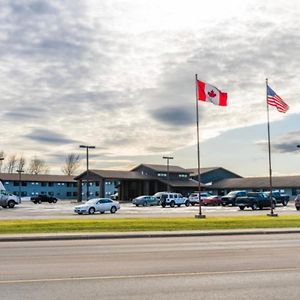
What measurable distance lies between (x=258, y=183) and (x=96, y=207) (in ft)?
193

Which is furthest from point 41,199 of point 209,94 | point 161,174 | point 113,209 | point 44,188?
point 209,94

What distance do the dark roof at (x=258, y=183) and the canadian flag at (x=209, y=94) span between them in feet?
202

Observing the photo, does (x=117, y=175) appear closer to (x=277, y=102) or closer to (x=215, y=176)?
(x=215, y=176)

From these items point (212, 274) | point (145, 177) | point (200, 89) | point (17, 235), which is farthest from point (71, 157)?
point (212, 274)

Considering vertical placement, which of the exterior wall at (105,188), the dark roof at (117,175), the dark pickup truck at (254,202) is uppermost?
the dark roof at (117,175)

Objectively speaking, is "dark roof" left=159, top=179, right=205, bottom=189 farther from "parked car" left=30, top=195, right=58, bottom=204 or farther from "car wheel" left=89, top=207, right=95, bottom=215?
"car wheel" left=89, top=207, right=95, bottom=215

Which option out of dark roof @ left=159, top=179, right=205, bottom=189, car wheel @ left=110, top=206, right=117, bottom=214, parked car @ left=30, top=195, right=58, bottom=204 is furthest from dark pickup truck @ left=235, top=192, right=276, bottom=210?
dark roof @ left=159, top=179, right=205, bottom=189

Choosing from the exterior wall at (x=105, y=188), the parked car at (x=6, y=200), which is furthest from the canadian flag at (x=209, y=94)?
the exterior wall at (x=105, y=188)

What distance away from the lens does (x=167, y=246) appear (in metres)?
17.7

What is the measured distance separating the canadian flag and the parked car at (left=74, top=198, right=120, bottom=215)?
1499cm

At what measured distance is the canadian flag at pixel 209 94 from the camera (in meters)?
34.2

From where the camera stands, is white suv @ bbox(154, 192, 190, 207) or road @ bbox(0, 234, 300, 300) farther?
white suv @ bbox(154, 192, 190, 207)

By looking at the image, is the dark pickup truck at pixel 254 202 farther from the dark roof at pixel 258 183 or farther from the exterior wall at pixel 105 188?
the exterior wall at pixel 105 188

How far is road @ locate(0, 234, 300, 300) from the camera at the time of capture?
8812 mm
